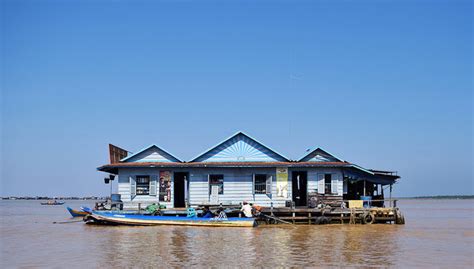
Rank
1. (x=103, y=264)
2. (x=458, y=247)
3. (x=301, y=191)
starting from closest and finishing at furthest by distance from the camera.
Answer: (x=103, y=264)
(x=458, y=247)
(x=301, y=191)

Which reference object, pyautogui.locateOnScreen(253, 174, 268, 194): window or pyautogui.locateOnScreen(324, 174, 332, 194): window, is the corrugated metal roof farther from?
pyautogui.locateOnScreen(324, 174, 332, 194): window

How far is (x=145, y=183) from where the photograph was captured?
33.0 meters

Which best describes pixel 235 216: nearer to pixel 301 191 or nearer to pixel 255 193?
pixel 255 193

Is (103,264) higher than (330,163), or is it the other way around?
(330,163)

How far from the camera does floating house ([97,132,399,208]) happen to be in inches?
1275

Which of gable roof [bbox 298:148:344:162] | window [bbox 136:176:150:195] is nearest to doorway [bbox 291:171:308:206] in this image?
gable roof [bbox 298:148:344:162]

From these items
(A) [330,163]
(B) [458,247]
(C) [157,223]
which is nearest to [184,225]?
(C) [157,223]

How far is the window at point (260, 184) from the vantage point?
107 feet

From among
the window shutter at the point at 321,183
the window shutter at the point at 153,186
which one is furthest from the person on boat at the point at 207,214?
the window shutter at the point at 321,183

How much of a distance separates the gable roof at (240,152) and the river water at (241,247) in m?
5.28

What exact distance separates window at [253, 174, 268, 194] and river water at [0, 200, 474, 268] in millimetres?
3517

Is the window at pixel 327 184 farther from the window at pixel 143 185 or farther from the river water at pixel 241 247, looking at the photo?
the window at pixel 143 185

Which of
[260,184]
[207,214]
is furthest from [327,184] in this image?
[207,214]

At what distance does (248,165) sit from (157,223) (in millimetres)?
6465
